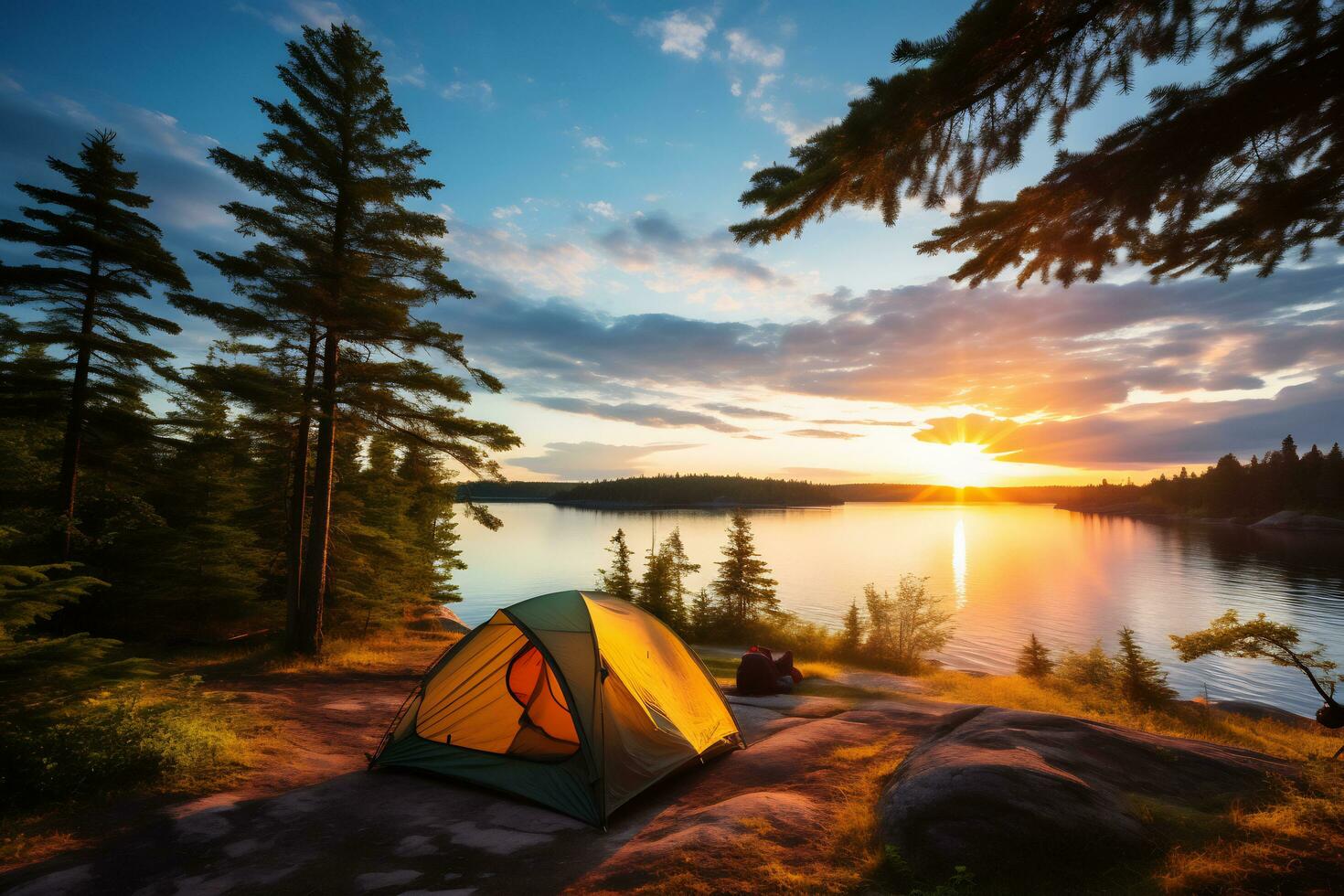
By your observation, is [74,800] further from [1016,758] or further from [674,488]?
[674,488]

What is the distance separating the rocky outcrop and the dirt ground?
387ft

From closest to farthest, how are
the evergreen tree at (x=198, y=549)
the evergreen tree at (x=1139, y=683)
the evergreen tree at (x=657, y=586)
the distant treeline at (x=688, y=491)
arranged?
the evergreen tree at (x=1139, y=683) → the evergreen tree at (x=198, y=549) → the evergreen tree at (x=657, y=586) → the distant treeline at (x=688, y=491)

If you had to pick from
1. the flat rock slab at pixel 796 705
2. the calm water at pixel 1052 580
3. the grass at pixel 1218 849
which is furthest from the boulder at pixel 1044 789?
the calm water at pixel 1052 580

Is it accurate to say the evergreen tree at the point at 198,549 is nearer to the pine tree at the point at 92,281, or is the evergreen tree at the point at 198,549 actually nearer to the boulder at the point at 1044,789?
the pine tree at the point at 92,281

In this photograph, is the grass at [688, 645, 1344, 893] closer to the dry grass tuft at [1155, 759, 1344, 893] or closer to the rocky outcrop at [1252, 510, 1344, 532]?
the dry grass tuft at [1155, 759, 1344, 893]

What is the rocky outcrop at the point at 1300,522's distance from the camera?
275 feet

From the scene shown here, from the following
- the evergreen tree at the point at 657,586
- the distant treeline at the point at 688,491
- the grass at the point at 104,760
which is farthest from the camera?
the distant treeline at the point at 688,491

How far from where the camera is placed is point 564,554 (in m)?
75.4

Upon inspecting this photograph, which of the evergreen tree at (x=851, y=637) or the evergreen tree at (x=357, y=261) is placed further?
the evergreen tree at (x=851, y=637)

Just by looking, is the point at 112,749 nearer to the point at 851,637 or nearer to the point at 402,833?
the point at 402,833

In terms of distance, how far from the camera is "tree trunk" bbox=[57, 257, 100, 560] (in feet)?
49.6

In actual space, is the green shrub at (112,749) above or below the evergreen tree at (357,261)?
below

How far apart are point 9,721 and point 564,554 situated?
70555 mm

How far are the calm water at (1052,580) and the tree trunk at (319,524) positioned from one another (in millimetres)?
22897
